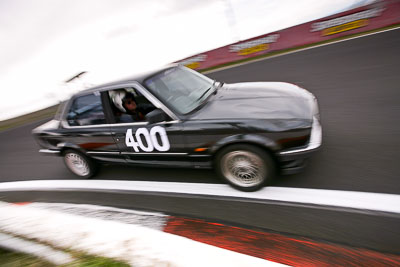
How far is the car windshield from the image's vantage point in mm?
2987

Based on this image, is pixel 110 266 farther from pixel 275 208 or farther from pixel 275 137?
pixel 275 137

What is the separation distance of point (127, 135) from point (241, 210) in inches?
68.4

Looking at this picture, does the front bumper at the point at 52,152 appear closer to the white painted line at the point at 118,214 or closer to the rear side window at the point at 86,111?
the rear side window at the point at 86,111

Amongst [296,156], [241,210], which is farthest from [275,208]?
[296,156]

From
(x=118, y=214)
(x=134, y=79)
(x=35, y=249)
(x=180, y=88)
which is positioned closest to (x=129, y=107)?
(x=134, y=79)

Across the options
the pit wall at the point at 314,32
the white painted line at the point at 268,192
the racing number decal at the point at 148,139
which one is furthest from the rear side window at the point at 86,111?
the pit wall at the point at 314,32

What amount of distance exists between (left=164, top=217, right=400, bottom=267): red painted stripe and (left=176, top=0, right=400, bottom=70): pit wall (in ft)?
34.7

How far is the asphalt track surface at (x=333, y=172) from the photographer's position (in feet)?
7.17

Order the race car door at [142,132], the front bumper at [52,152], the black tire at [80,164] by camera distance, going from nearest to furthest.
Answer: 1. the race car door at [142,132]
2. the black tire at [80,164]
3. the front bumper at [52,152]

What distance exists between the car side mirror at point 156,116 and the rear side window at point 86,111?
942 millimetres

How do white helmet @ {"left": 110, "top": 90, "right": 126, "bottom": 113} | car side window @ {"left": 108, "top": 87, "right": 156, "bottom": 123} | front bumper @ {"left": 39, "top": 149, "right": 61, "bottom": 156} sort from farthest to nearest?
front bumper @ {"left": 39, "top": 149, "right": 61, "bottom": 156} → white helmet @ {"left": 110, "top": 90, "right": 126, "bottom": 113} → car side window @ {"left": 108, "top": 87, "right": 156, "bottom": 123}

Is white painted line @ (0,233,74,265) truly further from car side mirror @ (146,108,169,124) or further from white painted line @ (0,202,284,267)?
car side mirror @ (146,108,169,124)

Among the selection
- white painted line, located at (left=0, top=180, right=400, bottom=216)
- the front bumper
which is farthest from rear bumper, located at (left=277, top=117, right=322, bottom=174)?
the front bumper

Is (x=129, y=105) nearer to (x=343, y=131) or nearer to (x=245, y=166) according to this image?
(x=245, y=166)
